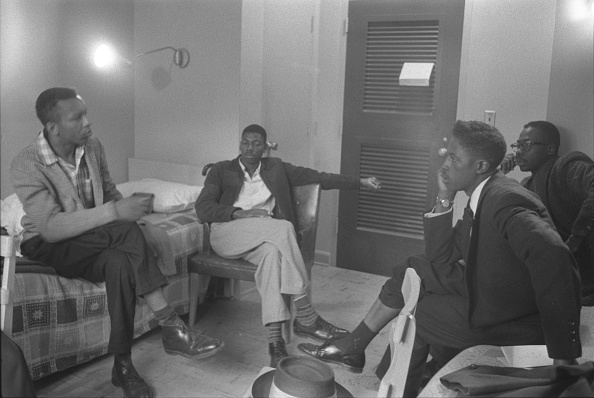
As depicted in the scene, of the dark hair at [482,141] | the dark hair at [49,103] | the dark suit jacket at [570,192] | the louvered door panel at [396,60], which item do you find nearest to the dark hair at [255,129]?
the louvered door panel at [396,60]

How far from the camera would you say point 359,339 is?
1836 millimetres

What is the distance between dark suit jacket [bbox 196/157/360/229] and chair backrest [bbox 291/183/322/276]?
26 mm

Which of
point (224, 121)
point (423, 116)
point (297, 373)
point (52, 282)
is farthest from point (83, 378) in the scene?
point (423, 116)

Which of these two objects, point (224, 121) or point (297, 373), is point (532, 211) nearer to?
point (297, 373)

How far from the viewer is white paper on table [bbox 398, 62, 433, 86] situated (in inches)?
94.3

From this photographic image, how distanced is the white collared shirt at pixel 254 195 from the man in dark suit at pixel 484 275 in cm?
62

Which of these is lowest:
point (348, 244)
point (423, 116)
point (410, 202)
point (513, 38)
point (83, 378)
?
point (83, 378)

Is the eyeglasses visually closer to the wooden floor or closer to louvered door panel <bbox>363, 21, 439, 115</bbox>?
louvered door panel <bbox>363, 21, 439, 115</bbox>

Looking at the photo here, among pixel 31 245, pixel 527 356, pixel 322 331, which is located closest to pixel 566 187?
pixel 527 356

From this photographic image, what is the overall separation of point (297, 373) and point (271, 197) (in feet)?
3.82

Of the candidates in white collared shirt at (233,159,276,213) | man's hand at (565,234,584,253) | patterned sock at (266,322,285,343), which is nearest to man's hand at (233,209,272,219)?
white collared shirt at (233,159,276,213)

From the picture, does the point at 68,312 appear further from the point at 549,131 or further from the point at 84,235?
A: the point at 549,131

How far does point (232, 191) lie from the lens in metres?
2.26

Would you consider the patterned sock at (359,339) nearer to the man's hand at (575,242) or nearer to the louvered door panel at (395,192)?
the man's hand at (575,242)
